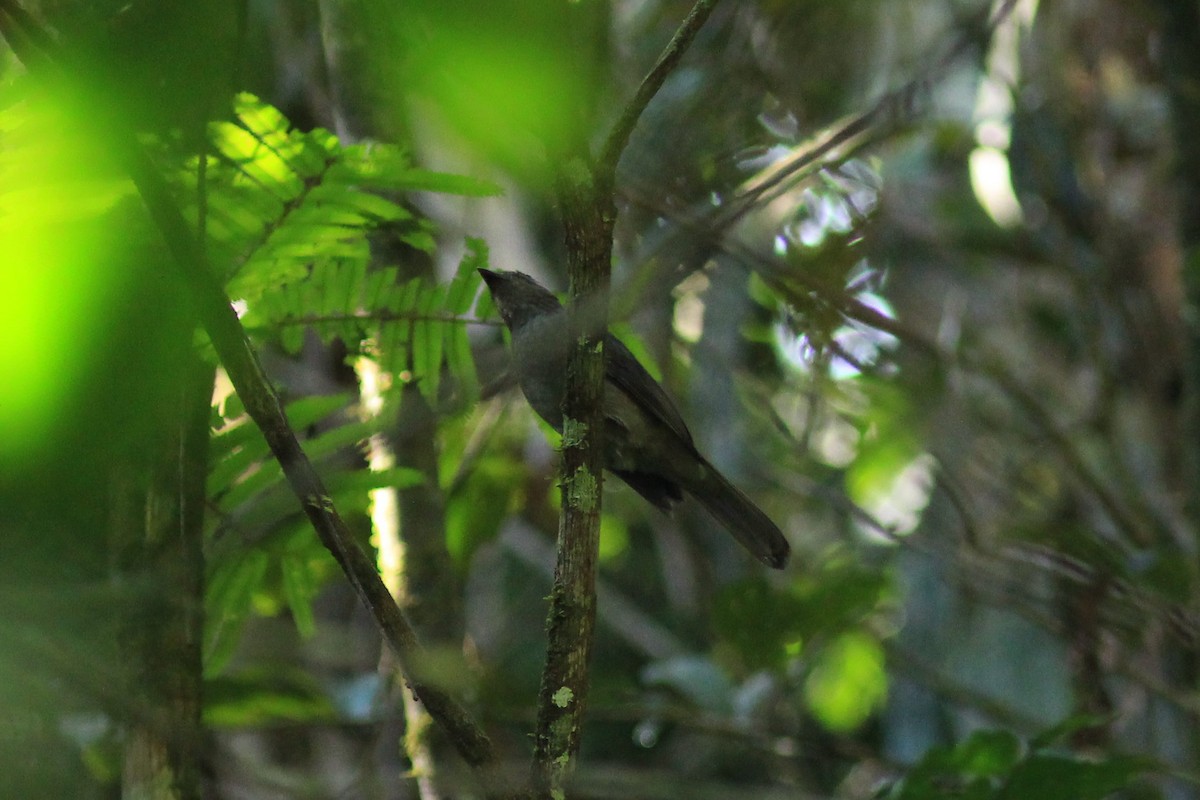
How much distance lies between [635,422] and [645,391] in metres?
0.17

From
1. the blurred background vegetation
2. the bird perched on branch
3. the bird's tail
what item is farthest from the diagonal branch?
the bird's tail

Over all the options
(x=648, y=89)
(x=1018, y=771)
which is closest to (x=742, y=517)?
(x=1018, y=771)

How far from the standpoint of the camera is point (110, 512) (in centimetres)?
270

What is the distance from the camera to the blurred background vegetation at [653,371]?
8.00 feet

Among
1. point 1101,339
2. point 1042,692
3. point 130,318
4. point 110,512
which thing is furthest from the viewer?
point 1101,339

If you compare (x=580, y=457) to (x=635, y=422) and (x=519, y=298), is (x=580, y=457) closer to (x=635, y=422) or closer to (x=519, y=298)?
(x=519, y=298)

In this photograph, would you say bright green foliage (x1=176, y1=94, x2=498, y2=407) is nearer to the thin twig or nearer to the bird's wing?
the thin twig

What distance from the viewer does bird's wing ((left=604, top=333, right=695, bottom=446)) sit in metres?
3.95

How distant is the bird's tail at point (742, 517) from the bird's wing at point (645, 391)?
7.9 inches

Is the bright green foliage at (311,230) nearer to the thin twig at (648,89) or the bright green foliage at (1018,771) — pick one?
the thin twig at (648,89)

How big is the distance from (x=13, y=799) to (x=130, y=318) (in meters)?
1.04

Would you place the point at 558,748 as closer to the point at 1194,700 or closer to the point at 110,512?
the point at 110,512

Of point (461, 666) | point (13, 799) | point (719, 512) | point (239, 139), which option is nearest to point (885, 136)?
point (719, 512)

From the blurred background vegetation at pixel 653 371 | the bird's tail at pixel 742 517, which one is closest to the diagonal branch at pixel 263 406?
the blurred background vegetation at pixel 653 371
